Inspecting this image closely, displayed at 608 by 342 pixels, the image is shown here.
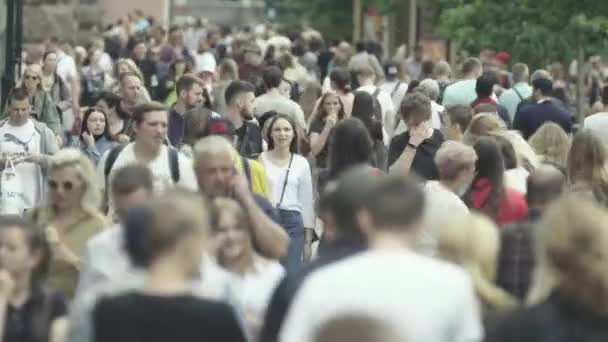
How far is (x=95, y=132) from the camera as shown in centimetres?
1784

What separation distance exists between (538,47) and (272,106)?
794 centimetres

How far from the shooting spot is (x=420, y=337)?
23.6ft

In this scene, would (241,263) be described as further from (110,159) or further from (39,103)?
(39,103)

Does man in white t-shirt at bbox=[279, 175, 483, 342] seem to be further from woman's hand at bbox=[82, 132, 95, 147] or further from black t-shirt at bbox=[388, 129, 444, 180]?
woman's hand at bbox=[82, 132, 95, 147]

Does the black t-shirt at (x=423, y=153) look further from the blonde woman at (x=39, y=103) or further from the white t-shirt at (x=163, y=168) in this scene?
the blonde woman at (x=39, y=103)

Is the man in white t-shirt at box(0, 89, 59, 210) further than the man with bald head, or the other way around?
the man in white t-shirt at box(0, 89, 59, 210)

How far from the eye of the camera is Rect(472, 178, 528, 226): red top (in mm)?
11367

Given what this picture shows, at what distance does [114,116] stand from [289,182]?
378 cm

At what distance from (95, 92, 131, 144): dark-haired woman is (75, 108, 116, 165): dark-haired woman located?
0.30 ft

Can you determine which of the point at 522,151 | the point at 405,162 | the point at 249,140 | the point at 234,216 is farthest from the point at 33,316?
the point at 249,140

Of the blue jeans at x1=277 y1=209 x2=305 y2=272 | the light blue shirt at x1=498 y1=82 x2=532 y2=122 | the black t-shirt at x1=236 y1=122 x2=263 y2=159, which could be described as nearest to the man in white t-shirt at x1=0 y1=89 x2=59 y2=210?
the black t-shirt at x1=236 y1=122 x2=263 y2=159

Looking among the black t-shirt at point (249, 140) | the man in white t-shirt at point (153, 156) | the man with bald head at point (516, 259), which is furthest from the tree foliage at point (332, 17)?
the man with bald head at point (516, 259)

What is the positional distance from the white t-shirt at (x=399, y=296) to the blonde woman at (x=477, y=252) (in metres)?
0.91

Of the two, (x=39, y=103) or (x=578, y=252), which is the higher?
(x=578, y=252)
